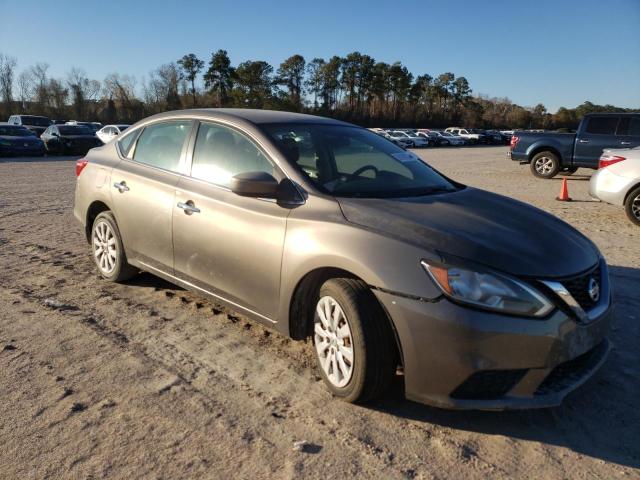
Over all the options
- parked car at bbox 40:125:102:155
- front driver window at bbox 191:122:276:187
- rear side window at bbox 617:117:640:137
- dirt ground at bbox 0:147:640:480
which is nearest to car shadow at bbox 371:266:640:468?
dirt ground at bbox 0:147:640:480

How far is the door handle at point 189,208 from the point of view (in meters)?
3.99

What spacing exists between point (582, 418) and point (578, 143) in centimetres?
1421

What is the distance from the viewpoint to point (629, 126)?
14367mm

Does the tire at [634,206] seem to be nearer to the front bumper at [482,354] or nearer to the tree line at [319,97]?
the front bumper at [482,354]

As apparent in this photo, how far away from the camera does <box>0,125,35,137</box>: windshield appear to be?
930 inches

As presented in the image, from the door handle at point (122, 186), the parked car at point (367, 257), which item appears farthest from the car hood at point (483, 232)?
the door handle at point (122, 186)

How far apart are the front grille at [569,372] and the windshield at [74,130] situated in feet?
92.1

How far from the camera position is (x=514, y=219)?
3449 millimetres

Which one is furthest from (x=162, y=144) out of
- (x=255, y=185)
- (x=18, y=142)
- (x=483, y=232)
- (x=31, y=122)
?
(x=31, y=122)

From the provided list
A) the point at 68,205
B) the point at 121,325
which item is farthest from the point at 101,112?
the point at 121,325

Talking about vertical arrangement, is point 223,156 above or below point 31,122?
above

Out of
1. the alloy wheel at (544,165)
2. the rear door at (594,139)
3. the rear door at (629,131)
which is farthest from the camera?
the alloy wheel at (544,165)

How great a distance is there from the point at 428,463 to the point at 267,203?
1.84 m

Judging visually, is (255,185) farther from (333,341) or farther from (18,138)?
(18,138)
